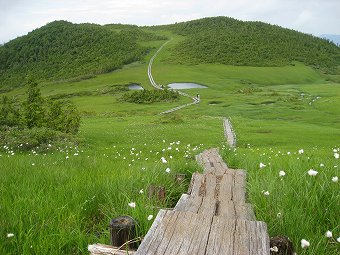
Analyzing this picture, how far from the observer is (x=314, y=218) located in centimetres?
456

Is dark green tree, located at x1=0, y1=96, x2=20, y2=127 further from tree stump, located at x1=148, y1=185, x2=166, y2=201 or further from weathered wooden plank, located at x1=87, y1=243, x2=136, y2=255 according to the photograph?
weathered wooden plank, located at x1=87, y1=243, x2=136, y2=255

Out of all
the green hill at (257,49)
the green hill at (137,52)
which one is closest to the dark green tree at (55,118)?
the green hill at (137,52)

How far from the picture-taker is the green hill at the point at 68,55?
156375mm

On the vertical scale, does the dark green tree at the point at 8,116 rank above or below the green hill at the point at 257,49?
below

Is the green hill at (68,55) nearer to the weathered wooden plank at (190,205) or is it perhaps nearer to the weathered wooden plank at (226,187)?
the weathered wooden plank at (226,187)

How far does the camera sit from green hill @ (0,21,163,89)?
156 metres

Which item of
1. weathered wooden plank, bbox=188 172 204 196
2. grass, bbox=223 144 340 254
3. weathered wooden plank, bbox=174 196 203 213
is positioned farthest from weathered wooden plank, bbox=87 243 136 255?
weathered wooden plank, bbox=188 172 204 196

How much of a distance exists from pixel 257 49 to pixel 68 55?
86084 mm

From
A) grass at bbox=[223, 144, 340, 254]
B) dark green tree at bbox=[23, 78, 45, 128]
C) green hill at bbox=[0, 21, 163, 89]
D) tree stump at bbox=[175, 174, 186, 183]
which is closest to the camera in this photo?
grass at bbox=[223, 144, 340, 254]

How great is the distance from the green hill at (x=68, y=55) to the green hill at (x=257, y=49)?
2428cm

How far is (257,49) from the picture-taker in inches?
6353

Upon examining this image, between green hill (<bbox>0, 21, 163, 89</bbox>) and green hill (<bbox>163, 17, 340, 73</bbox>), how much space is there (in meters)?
24.3

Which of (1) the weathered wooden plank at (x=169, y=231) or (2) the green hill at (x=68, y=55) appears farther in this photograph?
(2) the green hill at (x=68, y=55)

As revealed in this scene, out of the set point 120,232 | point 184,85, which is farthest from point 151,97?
point 120,232
